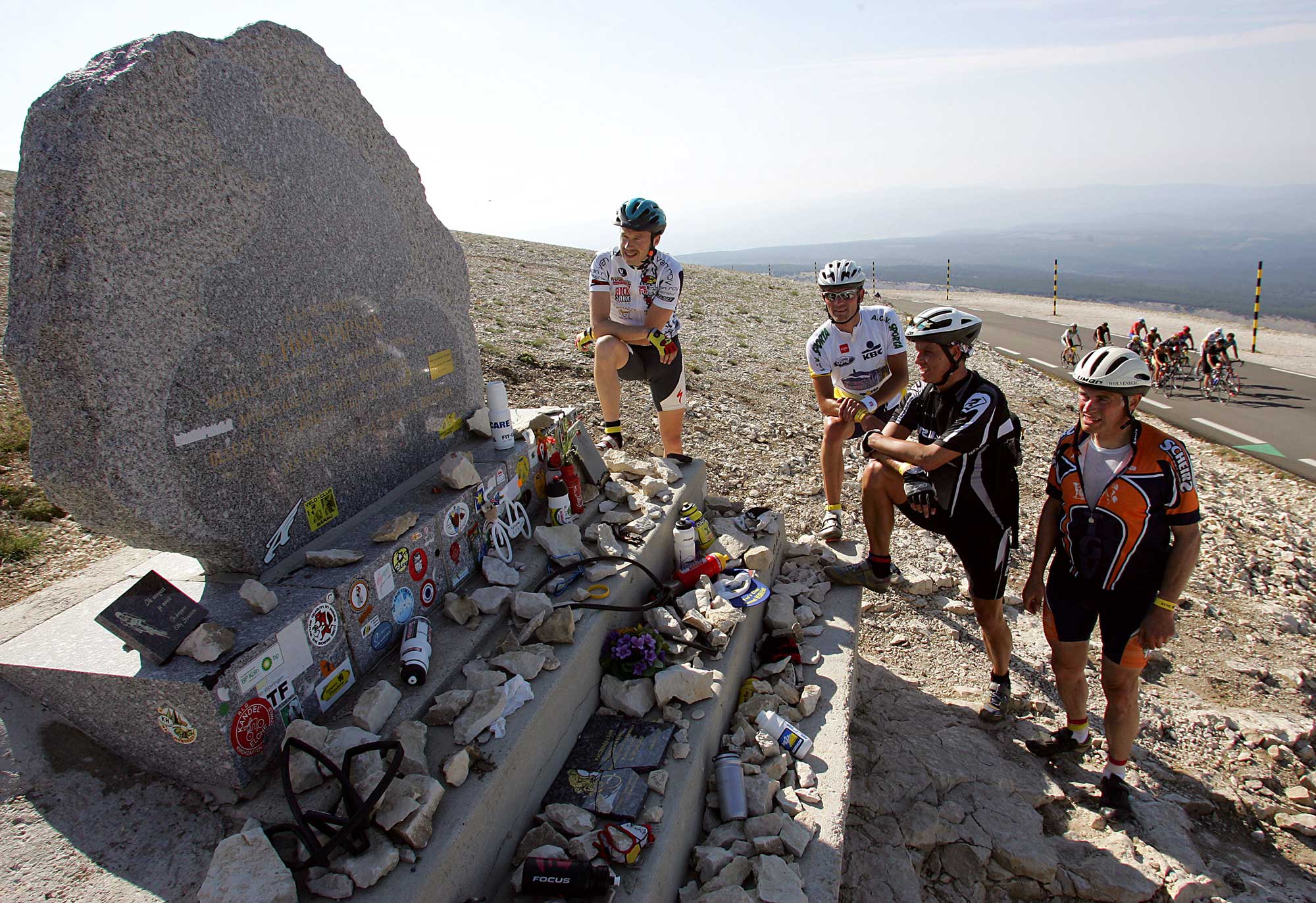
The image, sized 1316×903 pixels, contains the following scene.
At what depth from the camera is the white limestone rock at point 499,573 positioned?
4.22m

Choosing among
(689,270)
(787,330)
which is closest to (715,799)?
(787,330)

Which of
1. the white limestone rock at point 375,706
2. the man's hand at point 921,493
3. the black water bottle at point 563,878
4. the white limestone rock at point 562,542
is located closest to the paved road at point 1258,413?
the man's hand at point 921,493

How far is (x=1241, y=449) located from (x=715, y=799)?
44.1 feet

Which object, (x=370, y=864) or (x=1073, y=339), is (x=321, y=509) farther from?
(x=1073, y=339)

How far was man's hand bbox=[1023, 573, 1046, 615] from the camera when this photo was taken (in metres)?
4.29

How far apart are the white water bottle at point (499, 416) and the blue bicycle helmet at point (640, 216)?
1.70 m

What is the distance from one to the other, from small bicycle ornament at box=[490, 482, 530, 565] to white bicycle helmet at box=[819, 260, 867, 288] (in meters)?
2.99

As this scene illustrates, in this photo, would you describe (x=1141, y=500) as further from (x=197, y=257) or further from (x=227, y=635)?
(x=197, y=257)

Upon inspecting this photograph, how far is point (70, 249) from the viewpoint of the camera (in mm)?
2658

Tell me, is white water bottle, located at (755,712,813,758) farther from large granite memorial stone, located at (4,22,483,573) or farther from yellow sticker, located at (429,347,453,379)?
yellow sticker, located at (429,347,453,379)

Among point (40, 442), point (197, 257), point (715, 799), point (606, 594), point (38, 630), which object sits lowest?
point (715, 799)

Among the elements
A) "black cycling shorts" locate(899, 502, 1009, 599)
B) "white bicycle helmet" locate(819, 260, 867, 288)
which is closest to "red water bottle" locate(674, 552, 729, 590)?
"black cycling shorts" locate(899, 502, 1009, 599)

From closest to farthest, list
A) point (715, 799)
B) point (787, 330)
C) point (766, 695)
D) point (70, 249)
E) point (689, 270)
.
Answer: point (70, 249)
point (715, 799)
point (766, 695)
point (787, 330)
point (689, 270)

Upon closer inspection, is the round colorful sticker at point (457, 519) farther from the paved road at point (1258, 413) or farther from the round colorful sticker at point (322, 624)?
the paved road at point (1258, 413)
